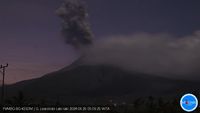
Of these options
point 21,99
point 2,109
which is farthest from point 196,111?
point 21,99

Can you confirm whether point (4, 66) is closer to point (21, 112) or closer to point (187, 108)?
point (21, 112)

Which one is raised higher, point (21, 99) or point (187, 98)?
point (21, 99)

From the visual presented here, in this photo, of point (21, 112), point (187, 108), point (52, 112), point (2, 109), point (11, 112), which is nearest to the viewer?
point (187, 108)

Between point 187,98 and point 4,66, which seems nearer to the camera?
point 187,98

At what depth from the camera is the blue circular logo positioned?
9281 millimetres

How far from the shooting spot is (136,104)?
248 ft

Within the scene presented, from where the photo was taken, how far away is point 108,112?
187 feet

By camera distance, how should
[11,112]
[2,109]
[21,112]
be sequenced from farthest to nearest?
[21,112] < [11,112] < [2,109]

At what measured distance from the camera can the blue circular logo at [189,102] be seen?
30.5ft

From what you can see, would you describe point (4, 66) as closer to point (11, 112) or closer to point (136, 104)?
point (11, 112)

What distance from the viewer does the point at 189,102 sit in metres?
9.55

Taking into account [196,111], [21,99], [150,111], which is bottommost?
[196,111]

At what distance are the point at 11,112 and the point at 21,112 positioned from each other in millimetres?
3624

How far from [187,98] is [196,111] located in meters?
0.54
